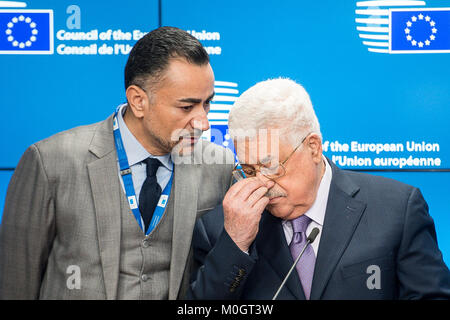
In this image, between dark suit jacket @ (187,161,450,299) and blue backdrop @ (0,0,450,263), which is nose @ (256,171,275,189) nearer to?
dark suit jacket @ (187,161,450,299)

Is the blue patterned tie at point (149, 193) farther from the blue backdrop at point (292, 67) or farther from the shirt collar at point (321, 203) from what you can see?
the blue backdrop at point (292, 67)

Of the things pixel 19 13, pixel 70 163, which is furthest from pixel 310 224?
pixel 19 13

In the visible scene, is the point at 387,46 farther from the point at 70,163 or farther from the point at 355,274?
the point at 70,163

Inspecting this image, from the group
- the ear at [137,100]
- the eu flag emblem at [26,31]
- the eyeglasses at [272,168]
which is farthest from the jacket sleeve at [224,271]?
the eu flag emblem at [26,31]

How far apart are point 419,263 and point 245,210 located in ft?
1.85

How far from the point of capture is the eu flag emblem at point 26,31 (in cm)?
286

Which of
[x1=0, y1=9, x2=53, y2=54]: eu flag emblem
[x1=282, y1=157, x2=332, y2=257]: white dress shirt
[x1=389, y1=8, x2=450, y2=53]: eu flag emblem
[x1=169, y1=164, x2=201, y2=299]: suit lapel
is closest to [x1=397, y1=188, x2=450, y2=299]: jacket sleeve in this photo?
[x1=282, y1=157, x2=332, y2=257]: white dress shirt

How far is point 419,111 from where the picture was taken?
111 inches

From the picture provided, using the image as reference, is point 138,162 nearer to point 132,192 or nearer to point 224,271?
point 132,192

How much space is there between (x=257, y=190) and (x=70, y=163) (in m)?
0.71

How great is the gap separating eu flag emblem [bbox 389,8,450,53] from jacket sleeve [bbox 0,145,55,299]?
1943 mm

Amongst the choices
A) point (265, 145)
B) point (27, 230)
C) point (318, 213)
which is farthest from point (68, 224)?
point (318, 213)

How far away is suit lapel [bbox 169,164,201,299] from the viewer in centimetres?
188

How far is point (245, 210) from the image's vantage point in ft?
5.48
